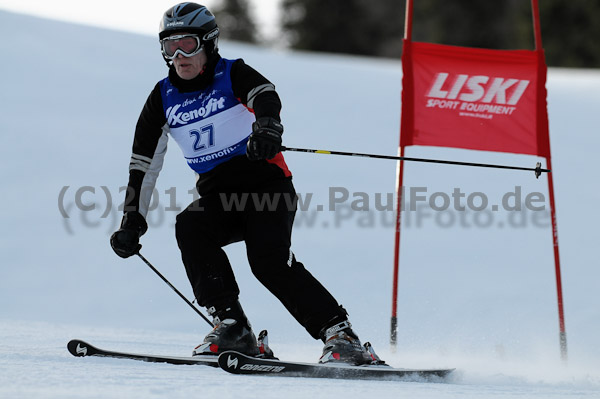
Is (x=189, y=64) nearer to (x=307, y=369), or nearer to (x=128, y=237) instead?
(x=128, y=237)

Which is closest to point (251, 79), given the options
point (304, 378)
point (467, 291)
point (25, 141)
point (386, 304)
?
point (304, 378)

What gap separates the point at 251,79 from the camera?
3.62m

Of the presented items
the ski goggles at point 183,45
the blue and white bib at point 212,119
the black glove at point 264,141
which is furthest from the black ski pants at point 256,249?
the ski goggles at point 183,45

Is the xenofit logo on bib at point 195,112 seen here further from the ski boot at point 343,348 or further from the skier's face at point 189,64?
the ski boot at point 343,348

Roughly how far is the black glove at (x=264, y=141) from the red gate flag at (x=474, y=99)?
1.70m

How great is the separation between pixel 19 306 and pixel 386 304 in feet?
8.47

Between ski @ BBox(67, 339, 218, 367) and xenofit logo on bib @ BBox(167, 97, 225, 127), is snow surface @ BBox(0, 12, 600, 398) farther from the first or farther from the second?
xenofit logo on bib @ BBox(167, 97, 225, 127)

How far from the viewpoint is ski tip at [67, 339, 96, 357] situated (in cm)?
353

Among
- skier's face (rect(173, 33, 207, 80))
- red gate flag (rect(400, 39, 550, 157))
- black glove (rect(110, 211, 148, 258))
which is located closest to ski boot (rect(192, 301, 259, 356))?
black glove (rect(110, 211, 148, 258))

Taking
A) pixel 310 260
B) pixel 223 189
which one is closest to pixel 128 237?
pixel 223 189

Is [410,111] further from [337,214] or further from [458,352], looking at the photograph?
[337,214]

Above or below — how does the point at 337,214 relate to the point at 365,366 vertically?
above

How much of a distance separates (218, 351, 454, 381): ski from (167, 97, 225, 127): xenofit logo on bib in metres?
1.04

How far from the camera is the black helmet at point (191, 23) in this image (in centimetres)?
358
